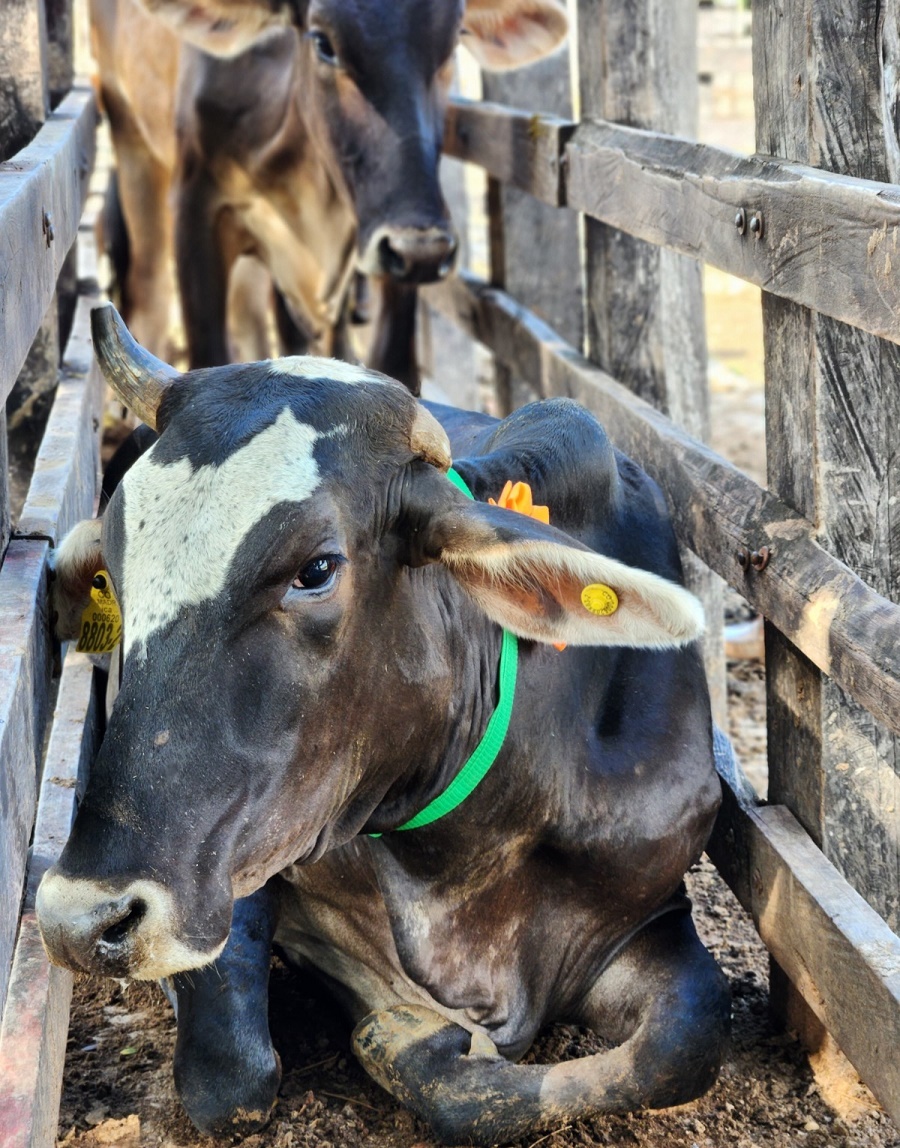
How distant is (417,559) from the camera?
2.27 metres

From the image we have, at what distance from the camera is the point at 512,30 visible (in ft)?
18.4

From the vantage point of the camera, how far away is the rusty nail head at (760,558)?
8.78 ft

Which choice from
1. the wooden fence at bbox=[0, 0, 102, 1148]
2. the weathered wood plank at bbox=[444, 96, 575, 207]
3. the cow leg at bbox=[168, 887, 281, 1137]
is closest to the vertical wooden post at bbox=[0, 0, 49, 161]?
the wooden fence at bbox=[0, 0, 102, 1148]

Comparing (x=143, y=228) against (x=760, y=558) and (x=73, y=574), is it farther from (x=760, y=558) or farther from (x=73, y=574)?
(x=760, y=558)

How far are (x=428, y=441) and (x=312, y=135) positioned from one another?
11.1ft

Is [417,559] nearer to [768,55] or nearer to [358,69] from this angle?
[768,55]

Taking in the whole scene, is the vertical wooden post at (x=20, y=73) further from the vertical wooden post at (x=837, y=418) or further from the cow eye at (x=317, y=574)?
the cow eye at (x=317, y=574)

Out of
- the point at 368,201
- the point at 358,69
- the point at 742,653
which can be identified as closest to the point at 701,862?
the point at 742,653

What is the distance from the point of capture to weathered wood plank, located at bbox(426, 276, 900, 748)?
7.42 feet

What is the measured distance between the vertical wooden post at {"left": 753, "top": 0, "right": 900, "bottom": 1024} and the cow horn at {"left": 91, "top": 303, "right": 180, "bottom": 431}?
39.3 inches

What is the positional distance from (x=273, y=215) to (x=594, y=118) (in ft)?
7.36

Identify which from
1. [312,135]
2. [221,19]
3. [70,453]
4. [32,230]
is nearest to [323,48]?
[312,135]

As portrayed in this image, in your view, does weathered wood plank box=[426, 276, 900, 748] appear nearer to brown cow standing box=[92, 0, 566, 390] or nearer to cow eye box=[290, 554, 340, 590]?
cow eye box=[290, 554, 340, 590]

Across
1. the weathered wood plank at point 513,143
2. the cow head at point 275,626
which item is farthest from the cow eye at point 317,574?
the weathered wood plank at point 513,143
